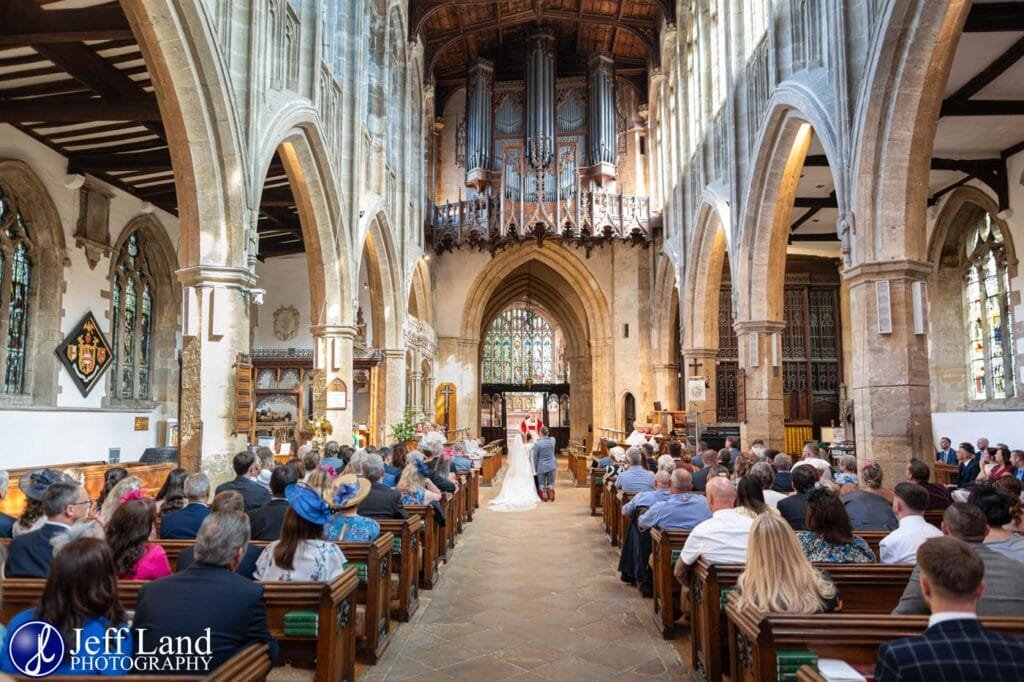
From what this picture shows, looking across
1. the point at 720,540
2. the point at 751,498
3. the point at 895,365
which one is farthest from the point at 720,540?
the point at 895,365

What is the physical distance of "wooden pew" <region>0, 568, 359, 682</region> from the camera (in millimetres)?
3248

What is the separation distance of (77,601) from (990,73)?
1159 cm

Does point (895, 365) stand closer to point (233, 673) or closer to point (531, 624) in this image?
point (531, 624)

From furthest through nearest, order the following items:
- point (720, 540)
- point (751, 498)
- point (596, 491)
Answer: point (596, 491) < point (751, 498) < point (720, 540)

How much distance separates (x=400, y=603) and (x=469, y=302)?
676 inches

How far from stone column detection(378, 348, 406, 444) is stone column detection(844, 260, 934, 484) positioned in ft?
34.8

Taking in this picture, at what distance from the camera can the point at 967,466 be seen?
32.6 ft

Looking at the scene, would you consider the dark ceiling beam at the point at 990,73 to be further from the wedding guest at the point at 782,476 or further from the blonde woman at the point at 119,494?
the blonde woman at the point at 119,494

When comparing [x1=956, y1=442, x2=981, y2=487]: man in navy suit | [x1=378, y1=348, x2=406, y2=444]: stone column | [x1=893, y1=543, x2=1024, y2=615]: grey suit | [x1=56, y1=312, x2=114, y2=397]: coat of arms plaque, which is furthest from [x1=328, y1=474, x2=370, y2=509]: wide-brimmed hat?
[x1=378, y1=348, x2=406, y2=444]: stone column

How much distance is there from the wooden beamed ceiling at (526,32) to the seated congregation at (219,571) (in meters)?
16.3

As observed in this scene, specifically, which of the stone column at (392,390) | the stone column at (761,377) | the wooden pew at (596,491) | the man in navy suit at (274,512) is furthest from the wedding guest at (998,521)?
the stone column at (392,390)

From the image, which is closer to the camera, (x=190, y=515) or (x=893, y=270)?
(x=190, y=515)

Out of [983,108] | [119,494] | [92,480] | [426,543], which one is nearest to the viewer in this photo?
[119,494]

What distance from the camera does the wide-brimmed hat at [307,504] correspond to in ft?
11.7
